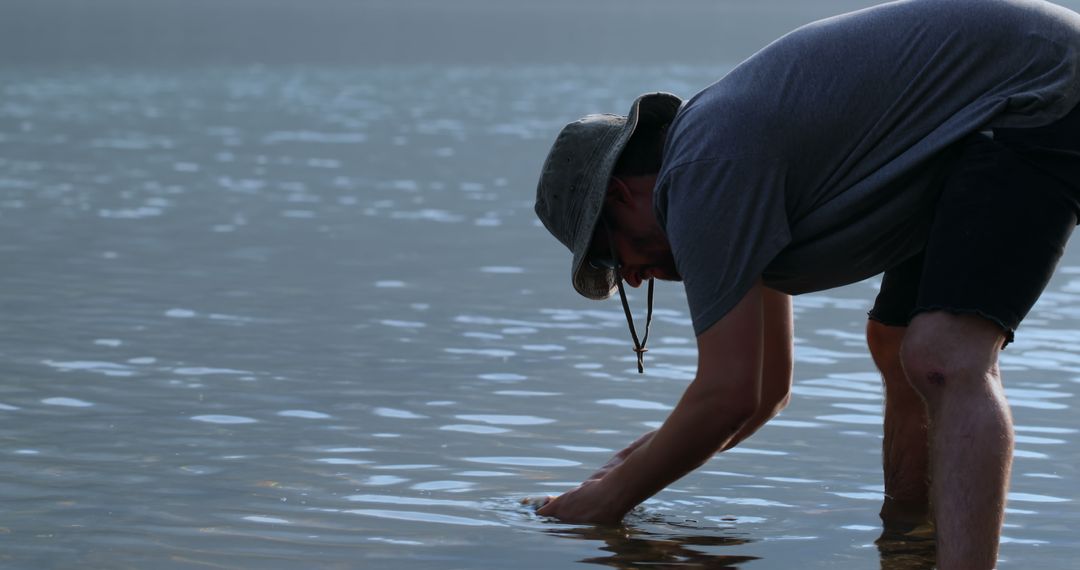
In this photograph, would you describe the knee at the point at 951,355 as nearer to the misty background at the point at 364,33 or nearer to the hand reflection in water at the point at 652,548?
the hand reflection in water at the point at 652,548

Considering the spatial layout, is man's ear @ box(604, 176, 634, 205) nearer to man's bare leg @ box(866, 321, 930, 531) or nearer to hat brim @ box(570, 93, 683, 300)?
hat brim @ box(570, 93, 683, 300)

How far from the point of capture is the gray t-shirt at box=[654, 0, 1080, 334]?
150 inches

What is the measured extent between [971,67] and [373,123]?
2063 cm

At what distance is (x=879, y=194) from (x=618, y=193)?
2.01 ft

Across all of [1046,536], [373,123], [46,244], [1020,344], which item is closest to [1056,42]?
[1046,536]

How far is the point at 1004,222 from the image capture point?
3779 millimetres

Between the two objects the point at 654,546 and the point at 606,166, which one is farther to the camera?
the point at 654,546

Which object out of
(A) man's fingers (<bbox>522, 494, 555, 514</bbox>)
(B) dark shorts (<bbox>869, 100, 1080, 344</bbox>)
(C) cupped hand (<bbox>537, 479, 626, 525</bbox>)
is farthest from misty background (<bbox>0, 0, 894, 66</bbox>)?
(B) dark shorts (<bbox>869, 100, 1080, 344</bbox>)

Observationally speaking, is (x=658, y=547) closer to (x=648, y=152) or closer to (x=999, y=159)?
(x=648, y=152)

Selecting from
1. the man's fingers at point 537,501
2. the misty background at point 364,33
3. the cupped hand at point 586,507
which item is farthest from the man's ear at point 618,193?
the misty background at point 364,33

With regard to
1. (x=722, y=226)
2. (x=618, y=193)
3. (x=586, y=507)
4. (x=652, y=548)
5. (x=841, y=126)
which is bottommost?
(x=652, y=548)

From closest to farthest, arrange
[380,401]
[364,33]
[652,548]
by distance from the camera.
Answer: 1. [652,548]
2. [380,401]
3. [364,33]

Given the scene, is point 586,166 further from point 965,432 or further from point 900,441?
point 900,441

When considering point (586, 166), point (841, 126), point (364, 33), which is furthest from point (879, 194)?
point (364, 33)
